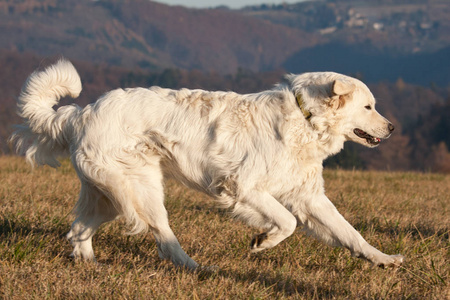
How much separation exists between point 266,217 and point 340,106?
3.68 feet

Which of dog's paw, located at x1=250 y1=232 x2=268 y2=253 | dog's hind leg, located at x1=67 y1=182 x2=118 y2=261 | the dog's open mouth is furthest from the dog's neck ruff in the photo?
dog's hind leg, located at x1=67 y1=182 x2=118 y2=261

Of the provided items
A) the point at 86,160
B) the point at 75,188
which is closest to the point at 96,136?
the point at 86,160

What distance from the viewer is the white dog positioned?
3.99m

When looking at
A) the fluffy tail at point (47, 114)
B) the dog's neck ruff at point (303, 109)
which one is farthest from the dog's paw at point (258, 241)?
the fluffy tail at point (47, 114)

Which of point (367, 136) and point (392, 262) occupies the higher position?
point (367, 136)

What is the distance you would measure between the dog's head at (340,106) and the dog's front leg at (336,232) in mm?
621

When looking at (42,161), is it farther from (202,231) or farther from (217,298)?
(217,298)

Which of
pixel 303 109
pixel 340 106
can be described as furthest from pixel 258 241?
pixel 340 106

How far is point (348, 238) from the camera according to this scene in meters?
4.10

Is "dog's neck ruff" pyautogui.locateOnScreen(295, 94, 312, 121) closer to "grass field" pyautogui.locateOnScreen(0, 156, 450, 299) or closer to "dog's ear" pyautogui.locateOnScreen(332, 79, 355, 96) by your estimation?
"dog's ear" pyautogui.locateOnScreen(332, 79, 355, 96)

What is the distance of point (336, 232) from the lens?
4.14m

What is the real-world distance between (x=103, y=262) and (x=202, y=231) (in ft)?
3.66

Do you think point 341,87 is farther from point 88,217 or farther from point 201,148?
point 88,217

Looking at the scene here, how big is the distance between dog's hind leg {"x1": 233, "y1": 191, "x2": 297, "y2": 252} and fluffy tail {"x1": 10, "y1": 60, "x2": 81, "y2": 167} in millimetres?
1448
